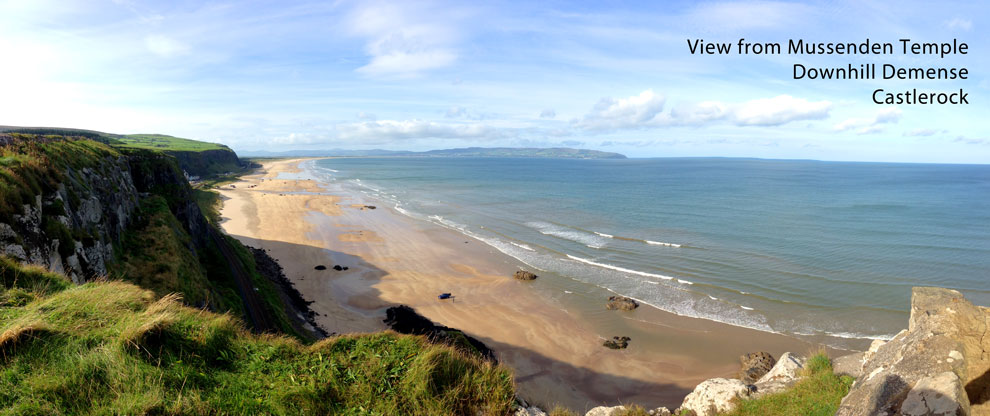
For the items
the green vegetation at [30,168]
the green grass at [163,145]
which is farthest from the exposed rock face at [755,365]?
the green grass at [163,145]

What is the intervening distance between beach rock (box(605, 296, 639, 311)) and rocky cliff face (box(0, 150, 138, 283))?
25015 millimetres

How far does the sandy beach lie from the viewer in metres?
20.4

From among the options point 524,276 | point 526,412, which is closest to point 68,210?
point 526,412

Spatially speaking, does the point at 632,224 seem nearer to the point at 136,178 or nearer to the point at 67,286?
the point at 136,178

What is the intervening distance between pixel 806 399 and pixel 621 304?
60.2 ft

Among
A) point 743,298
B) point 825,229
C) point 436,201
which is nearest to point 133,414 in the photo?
point 743,298

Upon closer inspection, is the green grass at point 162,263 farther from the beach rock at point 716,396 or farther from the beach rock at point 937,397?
the beach rock at point 937,397

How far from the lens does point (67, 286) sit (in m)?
8.51

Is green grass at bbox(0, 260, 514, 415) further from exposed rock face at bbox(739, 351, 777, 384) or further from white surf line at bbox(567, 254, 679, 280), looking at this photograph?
white surf line at bbox(567, 254, 679, 280)

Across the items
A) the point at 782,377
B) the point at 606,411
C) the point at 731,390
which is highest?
the point at 606,411

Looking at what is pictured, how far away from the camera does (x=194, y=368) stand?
20.8ft

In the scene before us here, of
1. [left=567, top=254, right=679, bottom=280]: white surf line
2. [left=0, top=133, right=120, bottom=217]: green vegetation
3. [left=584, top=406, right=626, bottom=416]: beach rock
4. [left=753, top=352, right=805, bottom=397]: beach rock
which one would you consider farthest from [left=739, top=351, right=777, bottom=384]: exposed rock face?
[left=0, top=133, right=120, bottom=217]: green vegetation

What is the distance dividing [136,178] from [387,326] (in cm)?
1605

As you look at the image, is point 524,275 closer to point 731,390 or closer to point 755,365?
point 755,365
